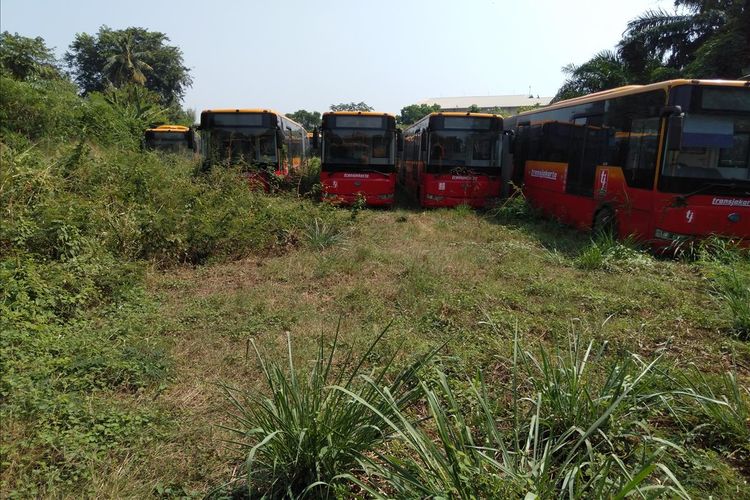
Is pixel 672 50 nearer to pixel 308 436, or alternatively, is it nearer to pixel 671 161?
pixel 671 161

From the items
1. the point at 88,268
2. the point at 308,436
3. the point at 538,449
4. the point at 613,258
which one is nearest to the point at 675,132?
the point at 613,258

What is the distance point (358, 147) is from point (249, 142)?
2.85m

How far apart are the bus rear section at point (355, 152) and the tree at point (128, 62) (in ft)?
133

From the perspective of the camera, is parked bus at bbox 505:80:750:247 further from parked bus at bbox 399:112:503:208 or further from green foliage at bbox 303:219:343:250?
green foliage at bbox 303:219:343:250

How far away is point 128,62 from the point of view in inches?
1843

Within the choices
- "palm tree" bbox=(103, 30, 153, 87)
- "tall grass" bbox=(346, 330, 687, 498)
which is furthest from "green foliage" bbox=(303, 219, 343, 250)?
"palm tree" bbox=(103, 30, 153, 87)

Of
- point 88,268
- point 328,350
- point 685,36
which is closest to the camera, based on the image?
point 328,350

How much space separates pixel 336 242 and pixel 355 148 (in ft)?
18.0

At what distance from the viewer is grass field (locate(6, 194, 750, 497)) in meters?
2.79

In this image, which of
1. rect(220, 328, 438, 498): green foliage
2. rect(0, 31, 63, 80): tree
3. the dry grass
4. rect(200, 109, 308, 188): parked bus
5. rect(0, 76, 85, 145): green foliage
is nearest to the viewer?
rect(220, 328, 438, 498): green foliage

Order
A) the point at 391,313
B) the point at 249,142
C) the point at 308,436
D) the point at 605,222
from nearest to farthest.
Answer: the point at 308,436 < the point at 391,313 < the point at 605,222 < the point at 249,142

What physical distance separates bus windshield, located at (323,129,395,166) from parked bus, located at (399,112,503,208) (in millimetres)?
1148

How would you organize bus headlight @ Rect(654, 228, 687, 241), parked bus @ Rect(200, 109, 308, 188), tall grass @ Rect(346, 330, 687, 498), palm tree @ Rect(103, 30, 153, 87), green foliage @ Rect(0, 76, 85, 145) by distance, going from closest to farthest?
tall grass @ Rect(346, 330, 687, 498), bus headlight @ Rect(654, 228, 687, 241), green foliage @ Rect(0, 76, 85, 145), parked bus @ Rect(200, 109, 308, 188), palm tree @ Rect(103, 30, 153, 87)

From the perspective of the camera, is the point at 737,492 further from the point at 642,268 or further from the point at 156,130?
the point at 156,130
